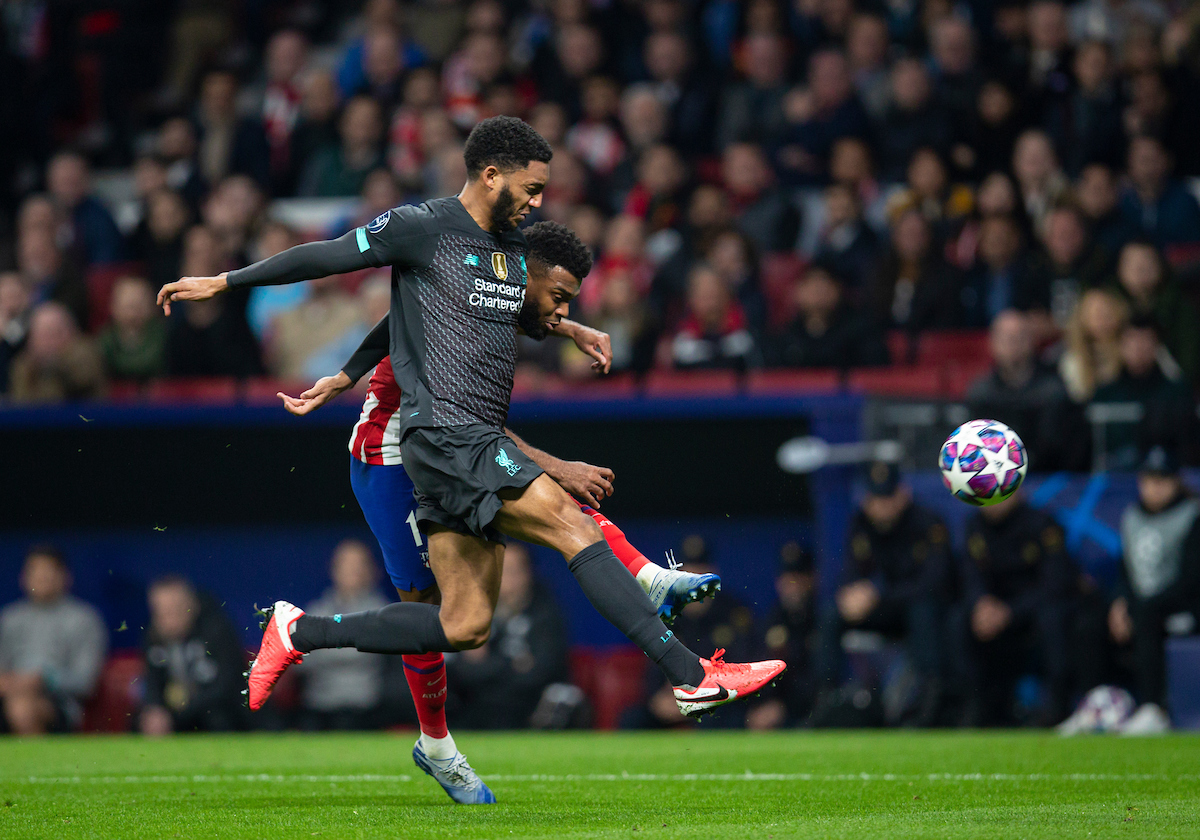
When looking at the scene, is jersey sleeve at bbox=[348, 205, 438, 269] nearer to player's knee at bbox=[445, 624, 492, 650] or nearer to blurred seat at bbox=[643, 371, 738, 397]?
player's knee at bbox=[445, 624, 492, 650]

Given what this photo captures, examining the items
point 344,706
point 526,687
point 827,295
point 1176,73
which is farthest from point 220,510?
point 1176,73

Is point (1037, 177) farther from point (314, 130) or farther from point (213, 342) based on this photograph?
point (314, 130)

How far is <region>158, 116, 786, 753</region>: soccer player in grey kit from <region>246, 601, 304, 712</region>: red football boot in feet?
0.05

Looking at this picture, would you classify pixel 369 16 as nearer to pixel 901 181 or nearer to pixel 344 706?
pixel 901 181

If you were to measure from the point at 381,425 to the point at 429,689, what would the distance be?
44.2 inches

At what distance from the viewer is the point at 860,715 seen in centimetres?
1083

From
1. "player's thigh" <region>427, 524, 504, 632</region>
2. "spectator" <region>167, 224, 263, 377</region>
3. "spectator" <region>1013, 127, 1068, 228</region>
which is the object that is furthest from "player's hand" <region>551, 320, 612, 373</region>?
"spectator" <region>1013, 127, 1068, 228</region>

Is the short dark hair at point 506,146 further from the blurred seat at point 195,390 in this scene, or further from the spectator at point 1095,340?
the spectator at point 1095,340

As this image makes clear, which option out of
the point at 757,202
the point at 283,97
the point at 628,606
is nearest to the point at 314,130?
the point at 283,97

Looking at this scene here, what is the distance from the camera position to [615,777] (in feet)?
24.8

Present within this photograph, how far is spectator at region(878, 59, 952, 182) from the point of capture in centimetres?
1348

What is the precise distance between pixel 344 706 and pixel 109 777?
12.8ft

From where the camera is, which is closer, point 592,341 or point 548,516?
point 548,516

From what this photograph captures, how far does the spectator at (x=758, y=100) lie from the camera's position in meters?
14.5
